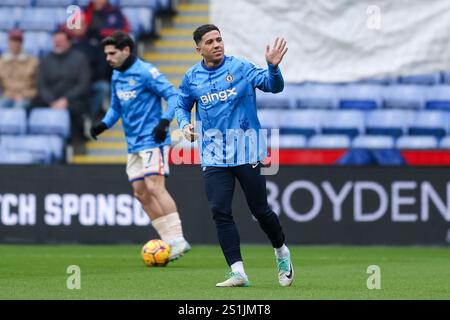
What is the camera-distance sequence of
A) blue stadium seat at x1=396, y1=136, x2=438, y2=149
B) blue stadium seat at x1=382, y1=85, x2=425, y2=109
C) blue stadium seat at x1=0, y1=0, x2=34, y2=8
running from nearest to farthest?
blue stadium seat at x1=396, y1=136, x2=438, y2=149
blue stadium seat at x1=382, y1=85, x2=425, y2=109
blue stadium seat at x1=0, y1=0, x2=34, y2=8

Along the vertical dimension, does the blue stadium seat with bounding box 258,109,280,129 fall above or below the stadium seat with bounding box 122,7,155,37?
below

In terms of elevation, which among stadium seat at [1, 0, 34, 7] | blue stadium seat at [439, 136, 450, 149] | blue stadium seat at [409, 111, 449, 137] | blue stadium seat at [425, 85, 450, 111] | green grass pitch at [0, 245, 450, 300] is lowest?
green grass pitch at [0, 245, 450, 300]

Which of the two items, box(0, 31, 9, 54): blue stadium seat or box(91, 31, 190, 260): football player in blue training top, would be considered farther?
box(0, 31, 9, 54): blue stadium seat

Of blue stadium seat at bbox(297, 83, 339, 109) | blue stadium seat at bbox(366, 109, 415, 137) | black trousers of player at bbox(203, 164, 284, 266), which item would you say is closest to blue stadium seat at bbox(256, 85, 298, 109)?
blue stadium seat at bbox(297, 83, 339, 109)

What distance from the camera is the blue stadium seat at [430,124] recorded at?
18.6 meters

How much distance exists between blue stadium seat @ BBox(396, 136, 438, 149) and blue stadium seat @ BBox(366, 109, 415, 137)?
25 centimetres

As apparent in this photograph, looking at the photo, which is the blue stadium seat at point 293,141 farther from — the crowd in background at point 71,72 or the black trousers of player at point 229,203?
the black trousers of player at point 229,203

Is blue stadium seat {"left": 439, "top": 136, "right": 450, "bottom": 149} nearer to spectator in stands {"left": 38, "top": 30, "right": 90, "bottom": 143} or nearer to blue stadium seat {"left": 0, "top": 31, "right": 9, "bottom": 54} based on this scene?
spectator in stands {"left": 38, "top": 30, "right": 90, "bottom": 143}

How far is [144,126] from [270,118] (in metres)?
5.64

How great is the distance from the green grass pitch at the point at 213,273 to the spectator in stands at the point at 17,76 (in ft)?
12.1

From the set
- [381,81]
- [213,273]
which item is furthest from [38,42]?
[213,273]

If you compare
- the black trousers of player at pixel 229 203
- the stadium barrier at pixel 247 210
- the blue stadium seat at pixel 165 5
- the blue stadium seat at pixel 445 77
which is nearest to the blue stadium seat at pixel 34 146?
the stadium barrier at pixel 247 210

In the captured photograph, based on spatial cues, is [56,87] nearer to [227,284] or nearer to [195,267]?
[195,267]

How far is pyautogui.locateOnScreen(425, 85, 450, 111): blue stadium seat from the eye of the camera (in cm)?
1920
